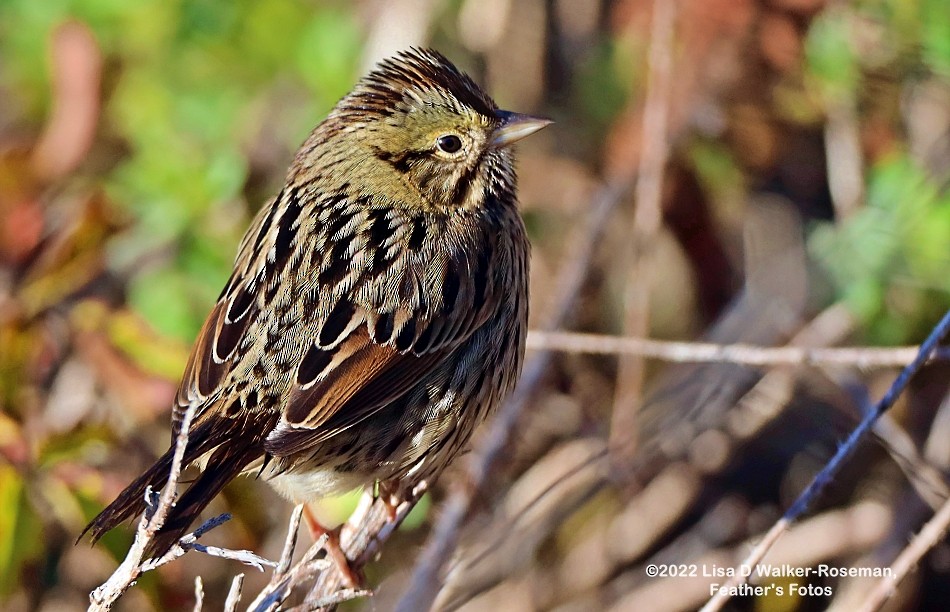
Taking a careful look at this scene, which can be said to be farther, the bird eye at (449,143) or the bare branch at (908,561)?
the bird eye at (449,143)

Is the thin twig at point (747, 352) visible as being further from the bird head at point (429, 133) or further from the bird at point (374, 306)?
the bird head at point (429, 133)

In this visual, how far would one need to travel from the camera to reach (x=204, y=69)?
15.0 ft

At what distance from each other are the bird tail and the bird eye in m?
0.98

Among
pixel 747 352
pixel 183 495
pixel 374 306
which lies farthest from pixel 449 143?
pixel 183 495

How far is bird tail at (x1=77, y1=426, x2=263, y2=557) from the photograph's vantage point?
231cm

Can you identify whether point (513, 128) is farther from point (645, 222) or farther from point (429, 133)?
point (645, 222)

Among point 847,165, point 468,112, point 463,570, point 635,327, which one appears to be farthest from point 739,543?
point 468,112

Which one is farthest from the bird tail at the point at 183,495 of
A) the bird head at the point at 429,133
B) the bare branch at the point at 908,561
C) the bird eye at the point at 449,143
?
the bare branch at the point at 908,561

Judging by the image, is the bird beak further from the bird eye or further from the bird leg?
the bird leg

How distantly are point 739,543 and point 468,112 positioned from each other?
1853 mm

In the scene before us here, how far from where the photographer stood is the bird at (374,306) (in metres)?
2.69

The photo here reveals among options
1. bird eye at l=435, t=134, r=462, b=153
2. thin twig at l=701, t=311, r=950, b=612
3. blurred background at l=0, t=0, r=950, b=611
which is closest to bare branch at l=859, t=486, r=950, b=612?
thin twig at l=701, t=311, r=950, b=612

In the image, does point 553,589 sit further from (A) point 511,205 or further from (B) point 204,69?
(B) point 204,69

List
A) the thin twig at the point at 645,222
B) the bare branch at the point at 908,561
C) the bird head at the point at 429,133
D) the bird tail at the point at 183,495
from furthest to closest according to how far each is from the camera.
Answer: the thin twig at the point at 645,222 < the bird head at the point at 429,133 < the bare branch at the point at 908,561 < the bird tail at the point at 183,495
